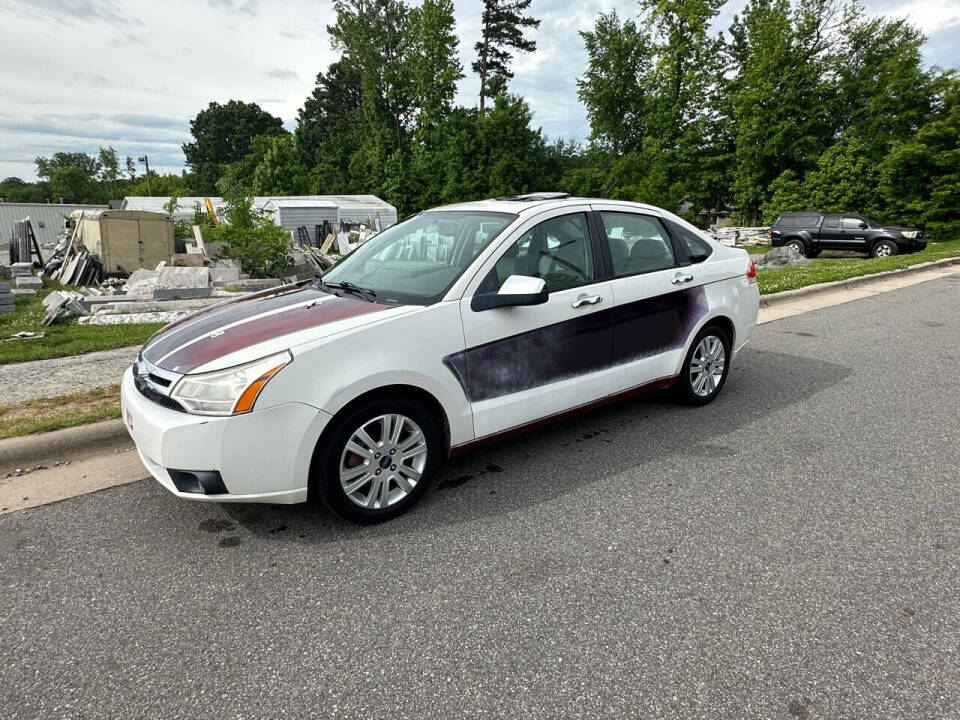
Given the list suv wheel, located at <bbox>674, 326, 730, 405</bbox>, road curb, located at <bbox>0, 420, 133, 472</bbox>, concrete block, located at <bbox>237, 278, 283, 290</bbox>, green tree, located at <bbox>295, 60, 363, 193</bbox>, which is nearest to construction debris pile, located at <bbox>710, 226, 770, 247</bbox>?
concrete block, located at <bbox>237, 278, 283, 290</bbox>

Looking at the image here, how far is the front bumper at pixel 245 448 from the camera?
281cm

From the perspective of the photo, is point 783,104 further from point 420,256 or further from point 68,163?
point 68,163

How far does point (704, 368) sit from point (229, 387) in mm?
3691

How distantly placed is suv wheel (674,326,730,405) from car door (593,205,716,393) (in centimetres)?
21

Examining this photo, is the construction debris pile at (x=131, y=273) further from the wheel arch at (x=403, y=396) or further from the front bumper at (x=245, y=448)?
the wheel arch at (x=403, y=396)

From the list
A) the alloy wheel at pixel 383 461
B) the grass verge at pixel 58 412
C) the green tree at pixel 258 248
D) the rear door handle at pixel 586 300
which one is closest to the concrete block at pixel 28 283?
A: the green tree at pixel 258 248

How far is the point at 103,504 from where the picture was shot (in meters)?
3.46

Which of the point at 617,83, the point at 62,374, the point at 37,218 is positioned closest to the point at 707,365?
the point at 62,374

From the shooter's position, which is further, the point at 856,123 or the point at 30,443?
the point at 856,123

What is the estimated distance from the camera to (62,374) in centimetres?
581

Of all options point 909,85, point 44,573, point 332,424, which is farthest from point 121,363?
point 909,85

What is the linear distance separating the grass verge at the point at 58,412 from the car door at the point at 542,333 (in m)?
2.86

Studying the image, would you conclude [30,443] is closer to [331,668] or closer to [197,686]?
[197,686]

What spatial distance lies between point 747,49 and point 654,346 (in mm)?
48203
